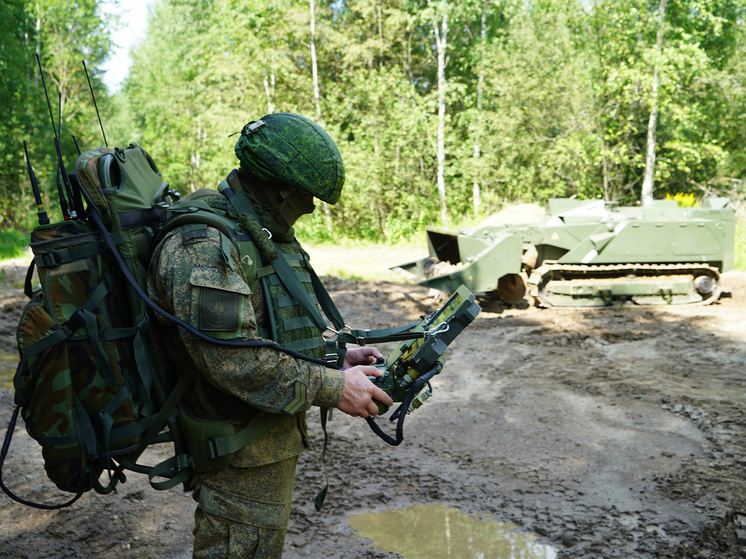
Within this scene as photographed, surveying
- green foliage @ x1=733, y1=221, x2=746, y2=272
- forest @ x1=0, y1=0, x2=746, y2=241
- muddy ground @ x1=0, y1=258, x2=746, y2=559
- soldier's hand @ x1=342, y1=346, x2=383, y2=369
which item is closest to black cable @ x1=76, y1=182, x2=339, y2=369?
soldier's hand @ x1=342, y1=346, x2=383, y2=369

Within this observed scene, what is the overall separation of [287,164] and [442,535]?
2428 mm

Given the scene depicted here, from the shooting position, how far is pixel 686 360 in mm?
6914

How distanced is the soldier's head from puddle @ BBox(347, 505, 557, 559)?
2.12 meters

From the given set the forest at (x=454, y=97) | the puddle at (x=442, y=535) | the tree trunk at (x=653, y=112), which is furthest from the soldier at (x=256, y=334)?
the forest at (x=454, y=97)

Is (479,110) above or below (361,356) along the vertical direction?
above

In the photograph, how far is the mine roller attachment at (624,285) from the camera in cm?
966

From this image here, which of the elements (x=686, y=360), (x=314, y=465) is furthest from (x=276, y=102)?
(x=314, y=465)

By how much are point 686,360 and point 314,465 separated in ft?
15.1

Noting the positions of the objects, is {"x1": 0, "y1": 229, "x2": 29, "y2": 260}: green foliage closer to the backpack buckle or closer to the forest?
the forest

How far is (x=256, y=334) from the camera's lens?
1783mm

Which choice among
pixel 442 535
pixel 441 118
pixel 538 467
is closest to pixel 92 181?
pixel 442 535

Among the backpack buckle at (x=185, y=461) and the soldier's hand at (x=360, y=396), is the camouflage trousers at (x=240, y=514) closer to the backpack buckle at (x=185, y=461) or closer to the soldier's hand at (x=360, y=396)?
the backpack buckle at (x=185, y=461)

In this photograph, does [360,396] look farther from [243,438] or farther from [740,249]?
[740,249]

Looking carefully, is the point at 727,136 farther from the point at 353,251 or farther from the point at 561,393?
the point at 561,393
